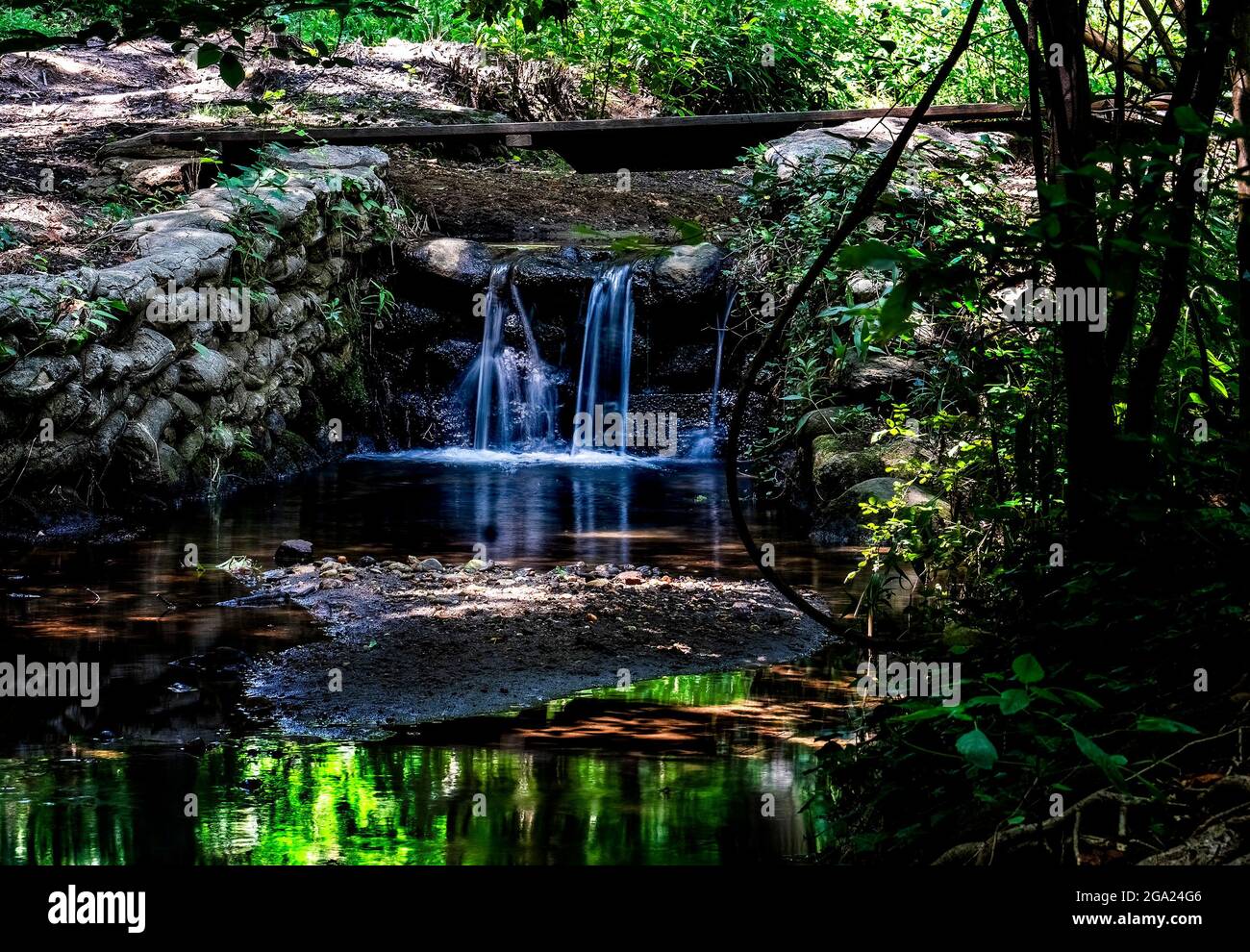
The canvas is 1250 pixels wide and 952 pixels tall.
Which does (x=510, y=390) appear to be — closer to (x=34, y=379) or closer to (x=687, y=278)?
(x=687, y=278)

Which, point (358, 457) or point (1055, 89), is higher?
point (1055, 89)

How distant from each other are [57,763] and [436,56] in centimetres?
1356

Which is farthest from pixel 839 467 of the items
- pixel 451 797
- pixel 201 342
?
pixel 451 797

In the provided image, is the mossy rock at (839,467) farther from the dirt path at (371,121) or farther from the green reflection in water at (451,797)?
the dirt path at (371,121)

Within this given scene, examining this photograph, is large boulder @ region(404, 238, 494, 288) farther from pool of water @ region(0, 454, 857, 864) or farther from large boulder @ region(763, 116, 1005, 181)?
pool of water @ region(0, 454, 857, 864)

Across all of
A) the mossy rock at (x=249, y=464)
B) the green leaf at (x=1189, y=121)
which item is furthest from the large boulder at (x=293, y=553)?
the green leaf at (x=1189, y=121)

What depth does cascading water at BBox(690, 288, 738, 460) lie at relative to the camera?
1098 cm

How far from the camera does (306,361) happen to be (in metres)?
10.6

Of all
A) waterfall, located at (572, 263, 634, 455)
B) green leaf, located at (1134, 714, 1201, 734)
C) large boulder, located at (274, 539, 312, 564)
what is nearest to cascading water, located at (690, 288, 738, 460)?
waterfall, located at (572, 263, 634, 455)

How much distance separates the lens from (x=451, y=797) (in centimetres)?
375
